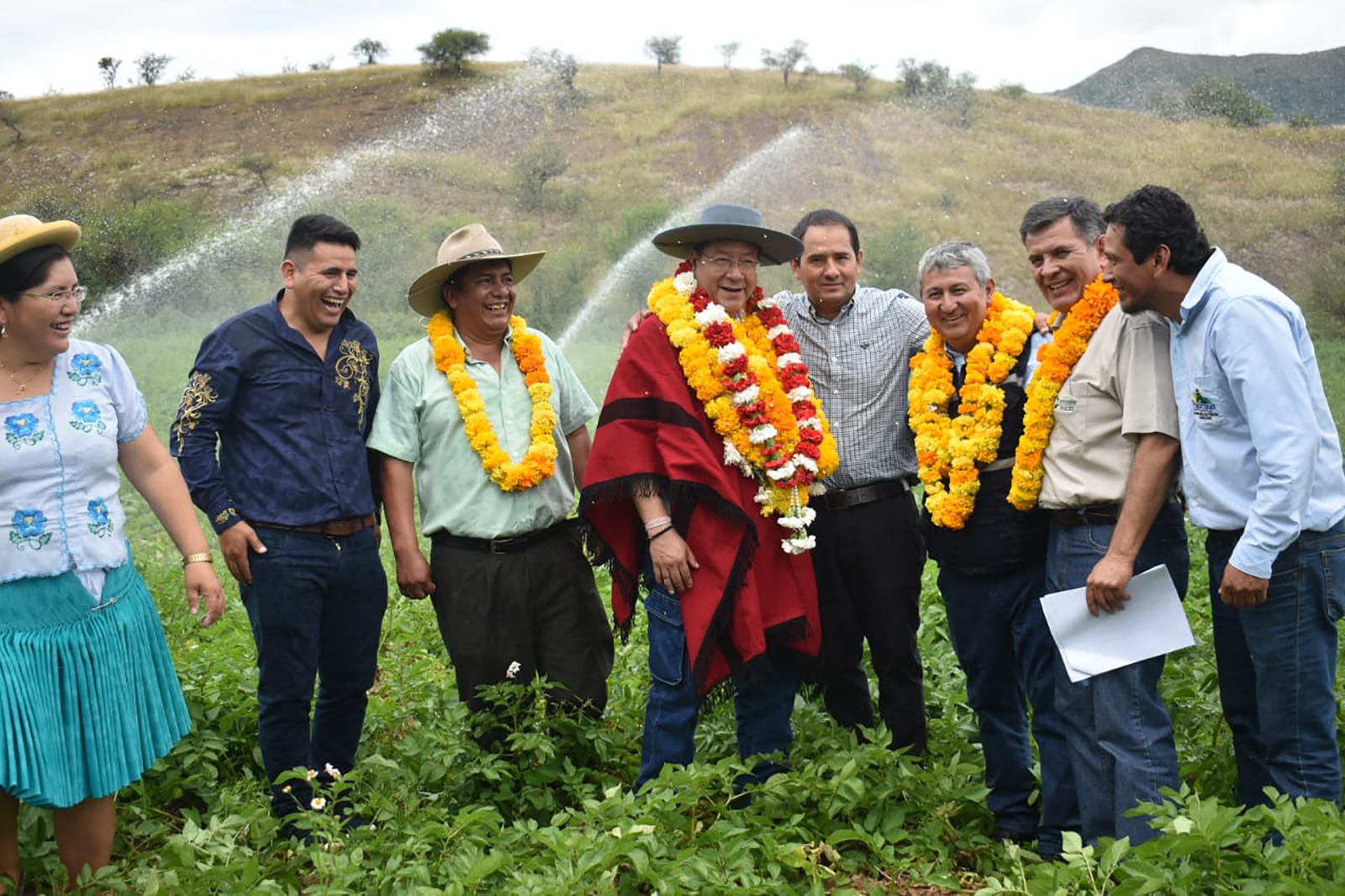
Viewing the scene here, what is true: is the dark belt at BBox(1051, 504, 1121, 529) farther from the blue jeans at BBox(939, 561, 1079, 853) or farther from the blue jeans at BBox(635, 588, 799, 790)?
the blue jeans at BBox(635, 588, 799, 790)

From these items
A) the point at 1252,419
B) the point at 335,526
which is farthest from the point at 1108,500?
the point at 335,526

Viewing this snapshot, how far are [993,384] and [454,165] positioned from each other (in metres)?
26.9

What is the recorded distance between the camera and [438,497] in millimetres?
4348

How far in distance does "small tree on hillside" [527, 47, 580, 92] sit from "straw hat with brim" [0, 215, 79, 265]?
3181 cm

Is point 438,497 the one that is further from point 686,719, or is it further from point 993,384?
point 993,384

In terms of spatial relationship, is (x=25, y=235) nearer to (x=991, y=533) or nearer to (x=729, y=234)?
(x=729, y=234)

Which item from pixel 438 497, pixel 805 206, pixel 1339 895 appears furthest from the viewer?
pixel 805 206

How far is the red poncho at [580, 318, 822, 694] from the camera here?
393 centimetres

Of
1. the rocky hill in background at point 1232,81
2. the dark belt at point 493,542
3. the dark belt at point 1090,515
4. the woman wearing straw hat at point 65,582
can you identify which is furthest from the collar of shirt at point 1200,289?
the rocky hill in background at point 1232,81

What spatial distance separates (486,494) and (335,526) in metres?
0.54

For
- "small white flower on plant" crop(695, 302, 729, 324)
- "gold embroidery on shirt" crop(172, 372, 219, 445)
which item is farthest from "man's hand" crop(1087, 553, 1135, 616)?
"gold embroidery on shirt" crop(172, 372, 219, 445)

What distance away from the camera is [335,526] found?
4.14 meters

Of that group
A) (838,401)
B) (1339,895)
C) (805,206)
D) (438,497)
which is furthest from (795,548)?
(805,206)

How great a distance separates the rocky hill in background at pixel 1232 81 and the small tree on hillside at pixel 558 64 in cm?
1365
